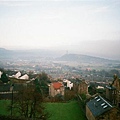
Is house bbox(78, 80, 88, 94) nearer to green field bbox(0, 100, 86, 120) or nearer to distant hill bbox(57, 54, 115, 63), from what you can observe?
green field bbox(0, 100, 86, 120)

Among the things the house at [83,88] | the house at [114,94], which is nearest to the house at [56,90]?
Answer: the house at [83,88]

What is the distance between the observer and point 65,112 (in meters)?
20.4

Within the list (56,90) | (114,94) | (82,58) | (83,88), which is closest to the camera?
(114,94)

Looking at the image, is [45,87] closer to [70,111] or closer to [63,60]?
[70,111]

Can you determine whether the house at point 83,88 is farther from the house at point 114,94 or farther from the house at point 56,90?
the house at point 114,94

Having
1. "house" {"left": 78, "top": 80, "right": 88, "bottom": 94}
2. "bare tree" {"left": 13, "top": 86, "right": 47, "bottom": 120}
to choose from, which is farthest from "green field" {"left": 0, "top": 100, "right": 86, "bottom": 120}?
"house" {"left": 78, "top": 80, "right": 88, "bottom": 94}

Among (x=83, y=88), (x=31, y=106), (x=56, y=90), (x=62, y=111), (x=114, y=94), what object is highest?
(x=114, y=94)

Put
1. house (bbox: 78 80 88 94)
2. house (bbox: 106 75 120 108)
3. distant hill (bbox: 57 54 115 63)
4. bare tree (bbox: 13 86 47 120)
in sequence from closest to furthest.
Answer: bare tree (bbox: 13 86 47 120), house (bbox: 106 75 120 108), house (bbox: 78 80 88 94), distant hill (bbox: 57 54 115 63)

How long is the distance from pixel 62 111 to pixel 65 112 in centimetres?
45

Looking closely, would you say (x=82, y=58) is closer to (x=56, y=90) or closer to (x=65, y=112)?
(x=56, y=90)

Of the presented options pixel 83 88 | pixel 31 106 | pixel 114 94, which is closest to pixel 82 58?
pixel 83 88

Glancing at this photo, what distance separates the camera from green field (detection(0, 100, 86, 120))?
1872 centimetres

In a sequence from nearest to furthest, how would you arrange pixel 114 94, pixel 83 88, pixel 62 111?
1. pixel 114 94
2. pixel 62 111
3. pixel 83 88

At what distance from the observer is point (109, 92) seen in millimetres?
21000
